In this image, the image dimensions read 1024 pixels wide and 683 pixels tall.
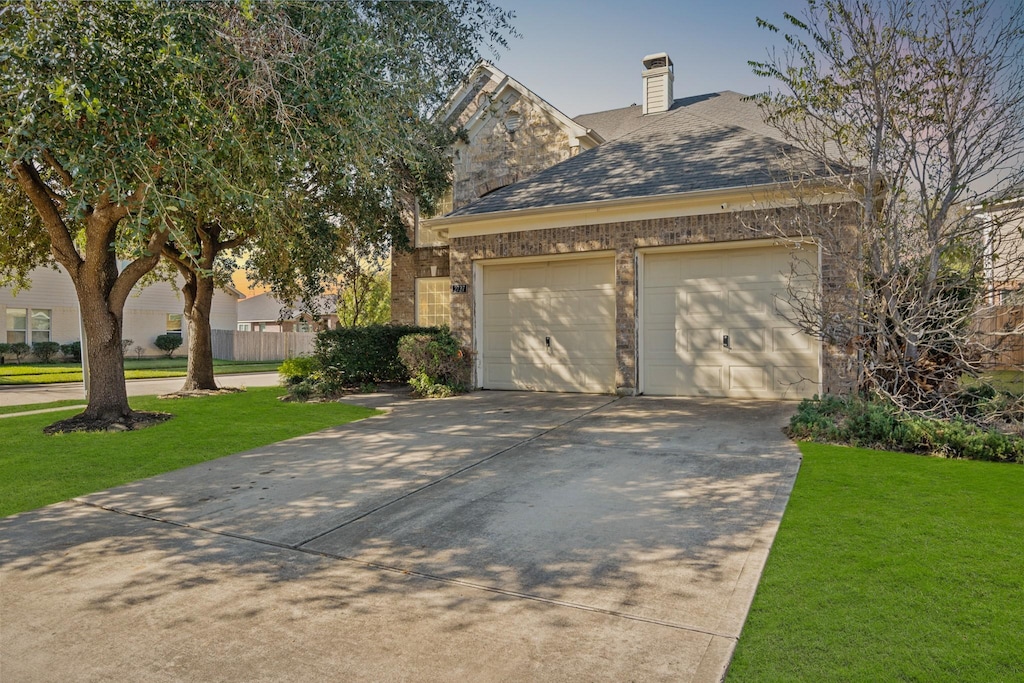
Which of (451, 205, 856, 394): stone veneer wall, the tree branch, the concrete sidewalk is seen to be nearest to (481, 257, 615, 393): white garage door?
(451, 205, 856, 394): stone veneer wall

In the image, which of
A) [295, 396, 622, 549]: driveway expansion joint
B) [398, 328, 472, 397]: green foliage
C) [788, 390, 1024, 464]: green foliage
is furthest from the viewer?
[398, 328, 472, 397]: green foliage

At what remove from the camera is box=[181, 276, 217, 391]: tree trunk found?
1416 cm

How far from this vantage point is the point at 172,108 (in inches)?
249

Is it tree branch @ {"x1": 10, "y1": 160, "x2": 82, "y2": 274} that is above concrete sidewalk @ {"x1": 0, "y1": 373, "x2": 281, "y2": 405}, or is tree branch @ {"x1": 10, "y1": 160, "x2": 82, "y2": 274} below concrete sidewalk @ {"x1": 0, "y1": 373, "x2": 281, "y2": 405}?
above

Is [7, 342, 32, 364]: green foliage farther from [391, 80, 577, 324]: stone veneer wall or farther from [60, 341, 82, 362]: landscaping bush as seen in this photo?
[391, 80, 577, 324]: stone veneer wall

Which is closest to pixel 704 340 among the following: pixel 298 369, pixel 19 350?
pixel 298 369

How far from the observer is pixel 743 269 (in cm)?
1061

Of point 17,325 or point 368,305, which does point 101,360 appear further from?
point 17,325

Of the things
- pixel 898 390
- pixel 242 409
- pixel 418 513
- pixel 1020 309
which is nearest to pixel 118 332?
pixel 242 409

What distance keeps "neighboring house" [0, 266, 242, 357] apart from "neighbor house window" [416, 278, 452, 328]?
1165 cm

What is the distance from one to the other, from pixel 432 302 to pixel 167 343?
2038cm

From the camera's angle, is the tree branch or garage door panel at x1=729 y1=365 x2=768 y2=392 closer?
the tree branch

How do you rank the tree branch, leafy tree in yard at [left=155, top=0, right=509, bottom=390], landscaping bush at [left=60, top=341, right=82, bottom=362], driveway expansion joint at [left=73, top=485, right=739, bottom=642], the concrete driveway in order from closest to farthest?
the concrete driveway, driveway expansion joint at [left=73, top=485, right=739, bottom=642], leafy tree in yard at [left=155, top=0, right=509, bottom=390], the tree branch, landscaping bush at [left=60, top=341, right=82, bottom=362]

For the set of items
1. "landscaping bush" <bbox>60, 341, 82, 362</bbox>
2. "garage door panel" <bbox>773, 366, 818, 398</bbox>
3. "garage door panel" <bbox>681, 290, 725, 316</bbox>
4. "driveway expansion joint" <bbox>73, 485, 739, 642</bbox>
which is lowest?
"driveway expansion joint" <bbox>73, 485, 739, 642</bbox>
